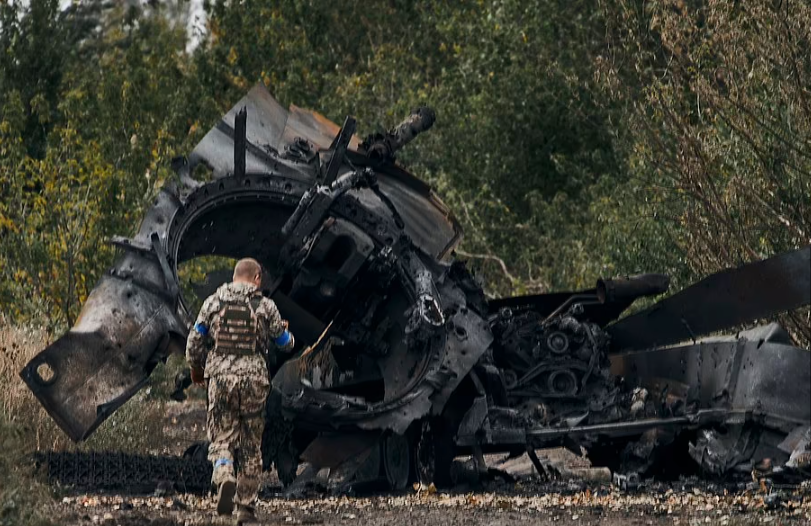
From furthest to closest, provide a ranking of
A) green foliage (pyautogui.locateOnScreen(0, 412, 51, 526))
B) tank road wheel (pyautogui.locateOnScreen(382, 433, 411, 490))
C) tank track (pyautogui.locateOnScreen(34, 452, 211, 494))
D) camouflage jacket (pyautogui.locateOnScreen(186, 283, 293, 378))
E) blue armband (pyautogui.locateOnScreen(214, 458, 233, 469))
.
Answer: tank road wheel (pyautogui.locateOnScreen(382, 433, 411, 490)), tank track (pyautogui.locateOnScreen(34, 452, 211, 494)), camouflage jacket (pyautogui.locateOnScreen(186, 283, 293, 378)), blue armband (pyautogui.locateOnScreen(214, 458, 233, 469)), green foliage (pyautogui.locateOnScreen(0, 412, 51, 526))

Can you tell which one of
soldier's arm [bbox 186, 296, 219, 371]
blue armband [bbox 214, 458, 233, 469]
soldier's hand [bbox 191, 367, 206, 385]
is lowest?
blue armband [bbox 214, 458, 233, 469]

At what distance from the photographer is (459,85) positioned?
30.9 metres

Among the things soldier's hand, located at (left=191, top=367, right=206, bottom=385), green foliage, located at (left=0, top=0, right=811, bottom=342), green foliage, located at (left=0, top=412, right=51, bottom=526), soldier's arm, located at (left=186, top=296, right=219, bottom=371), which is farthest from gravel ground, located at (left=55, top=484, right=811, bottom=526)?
green foliage, located at (left=0, top=0, right=811, bottom=342)

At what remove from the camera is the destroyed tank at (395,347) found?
1420 cm

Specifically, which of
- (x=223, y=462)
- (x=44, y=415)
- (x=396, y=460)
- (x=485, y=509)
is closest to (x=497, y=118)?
(x=44, y=415)

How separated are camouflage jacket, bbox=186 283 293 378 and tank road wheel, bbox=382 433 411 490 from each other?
3.00 meters

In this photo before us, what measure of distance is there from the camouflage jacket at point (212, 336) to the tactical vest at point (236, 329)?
3cm

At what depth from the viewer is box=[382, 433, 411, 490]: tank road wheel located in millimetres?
14750

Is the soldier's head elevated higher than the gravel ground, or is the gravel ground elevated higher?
the soldier's head

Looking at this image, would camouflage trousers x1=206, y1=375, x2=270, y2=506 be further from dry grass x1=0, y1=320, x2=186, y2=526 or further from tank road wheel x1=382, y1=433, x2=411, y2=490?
tank road wheel x1=382, y1=433, x2=411, y2=490

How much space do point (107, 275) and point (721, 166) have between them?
8291mm

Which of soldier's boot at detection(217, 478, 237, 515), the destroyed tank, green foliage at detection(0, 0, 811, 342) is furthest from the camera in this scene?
green foliage at detection(0, 0, 811, 342)

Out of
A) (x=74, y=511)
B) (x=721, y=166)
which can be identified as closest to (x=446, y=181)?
(x=721, y=166)

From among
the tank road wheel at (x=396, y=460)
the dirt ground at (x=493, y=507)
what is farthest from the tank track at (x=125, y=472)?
the tank road wheel at (x=396, y=460)
